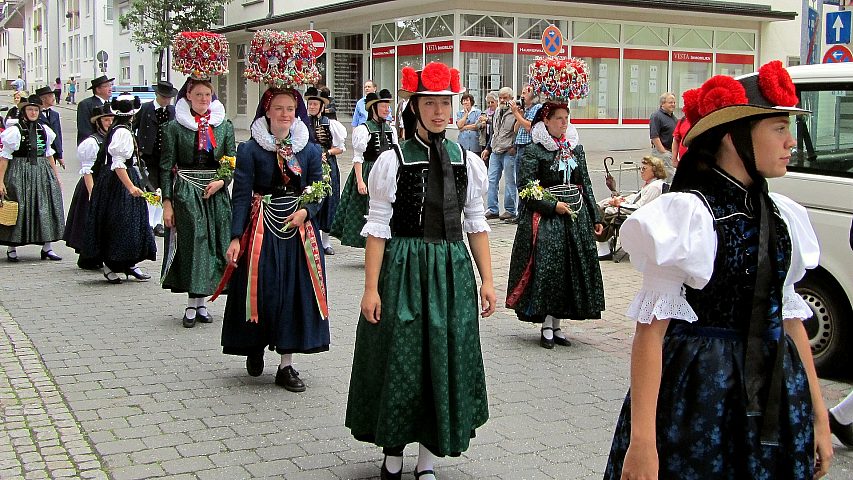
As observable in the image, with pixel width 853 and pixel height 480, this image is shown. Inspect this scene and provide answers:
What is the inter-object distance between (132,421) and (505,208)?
10623 millimetres

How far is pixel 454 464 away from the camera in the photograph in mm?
5301

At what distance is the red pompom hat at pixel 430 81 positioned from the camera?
4879 millimetres

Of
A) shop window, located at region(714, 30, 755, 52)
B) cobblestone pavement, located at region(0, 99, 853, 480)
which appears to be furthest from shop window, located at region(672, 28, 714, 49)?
cobblestone pavement, located at region(0, 99, 853, 480)

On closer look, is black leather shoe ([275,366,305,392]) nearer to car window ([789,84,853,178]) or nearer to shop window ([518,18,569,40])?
car window ([789,84,853,178])

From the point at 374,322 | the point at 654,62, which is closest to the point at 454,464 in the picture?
the point at 374,322

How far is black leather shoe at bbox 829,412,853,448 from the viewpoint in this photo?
5527mm

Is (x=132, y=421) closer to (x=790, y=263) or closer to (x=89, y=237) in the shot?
(x=790, y=263)

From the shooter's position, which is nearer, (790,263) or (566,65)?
(790,263)

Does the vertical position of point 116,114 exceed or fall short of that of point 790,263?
it exceeds it

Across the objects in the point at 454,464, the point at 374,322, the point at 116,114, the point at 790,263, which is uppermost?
the point at 116,114

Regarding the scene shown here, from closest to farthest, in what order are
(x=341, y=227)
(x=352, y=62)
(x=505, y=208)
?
(x=341, y=227)
(x=505, y=208)
(x=352, y=62)

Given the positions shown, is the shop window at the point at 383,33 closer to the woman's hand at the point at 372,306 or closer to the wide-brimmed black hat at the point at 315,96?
the wide-brimmed black hat at the point at 315,96

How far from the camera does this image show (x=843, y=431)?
554cm

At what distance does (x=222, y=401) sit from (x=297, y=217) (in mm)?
1271
